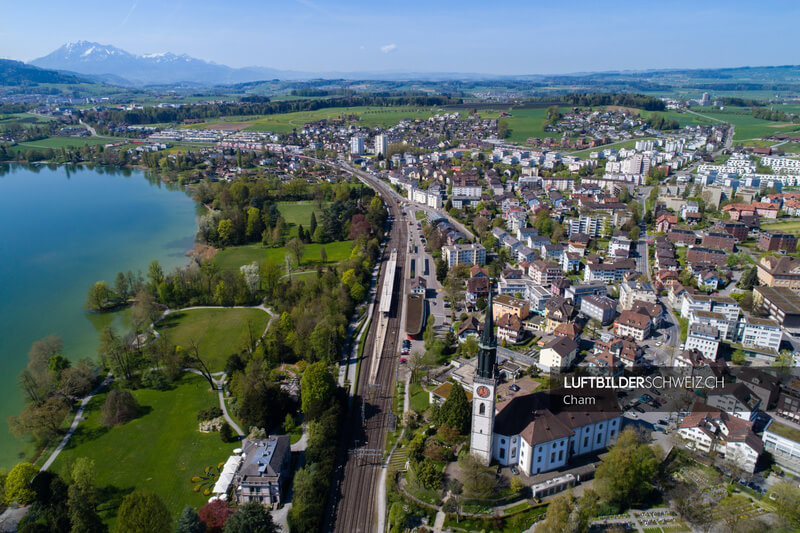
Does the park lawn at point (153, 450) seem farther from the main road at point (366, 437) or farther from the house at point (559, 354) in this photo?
the house at point (559, 354)

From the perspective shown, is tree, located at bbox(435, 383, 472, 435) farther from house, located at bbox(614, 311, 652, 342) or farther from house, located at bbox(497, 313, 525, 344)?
house, located at bbox(614, 311, 652, 342)

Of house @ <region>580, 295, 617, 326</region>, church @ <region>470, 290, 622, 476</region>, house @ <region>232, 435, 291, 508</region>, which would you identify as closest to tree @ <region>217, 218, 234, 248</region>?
house @ <region>232, 435, 291, 508</region>

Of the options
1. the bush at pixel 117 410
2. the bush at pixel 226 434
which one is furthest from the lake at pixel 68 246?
the bush at pixel 226 434

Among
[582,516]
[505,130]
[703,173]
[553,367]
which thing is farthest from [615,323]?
[505,130]

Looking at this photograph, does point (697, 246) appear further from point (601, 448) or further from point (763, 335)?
point (601, 448)

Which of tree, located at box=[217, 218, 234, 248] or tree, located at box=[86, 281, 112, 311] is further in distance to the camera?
tree, located at box=[217, 218, 234, 248]

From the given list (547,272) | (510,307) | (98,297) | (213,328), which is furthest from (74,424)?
(547,272)
